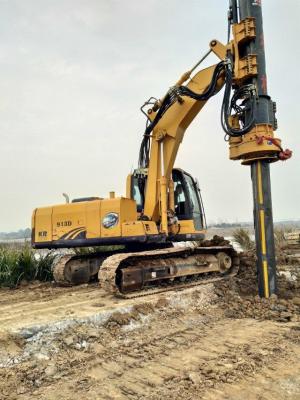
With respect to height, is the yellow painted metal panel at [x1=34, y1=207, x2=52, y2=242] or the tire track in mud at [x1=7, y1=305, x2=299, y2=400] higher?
the yellow painted metal panel at [x1=34, y1=207, x2=52, y2=242]

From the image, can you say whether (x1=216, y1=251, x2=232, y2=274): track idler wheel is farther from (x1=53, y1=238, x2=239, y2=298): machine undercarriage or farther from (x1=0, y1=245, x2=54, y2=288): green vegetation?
(x1=0, y1=245, x2=54, y2=288): green vegetation

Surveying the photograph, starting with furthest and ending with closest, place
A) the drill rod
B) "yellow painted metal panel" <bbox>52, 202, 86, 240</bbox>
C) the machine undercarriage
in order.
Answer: "yellow painted metal panel" <bbox>52, 202, 86, 240</bbox> < the drill rod < the machine undercarriage

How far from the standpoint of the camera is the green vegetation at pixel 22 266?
941cm

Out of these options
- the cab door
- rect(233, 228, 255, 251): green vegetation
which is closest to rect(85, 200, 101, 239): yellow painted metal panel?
the cab door

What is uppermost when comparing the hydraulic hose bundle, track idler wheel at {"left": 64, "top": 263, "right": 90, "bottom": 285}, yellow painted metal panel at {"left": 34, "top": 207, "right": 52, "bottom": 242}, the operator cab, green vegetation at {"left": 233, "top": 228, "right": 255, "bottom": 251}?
the hydraulic hose bundle

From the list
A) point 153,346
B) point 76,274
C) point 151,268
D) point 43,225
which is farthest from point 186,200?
point 153,346

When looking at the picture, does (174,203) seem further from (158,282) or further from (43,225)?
(43,225)

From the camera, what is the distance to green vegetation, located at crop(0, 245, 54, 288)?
30.9ft

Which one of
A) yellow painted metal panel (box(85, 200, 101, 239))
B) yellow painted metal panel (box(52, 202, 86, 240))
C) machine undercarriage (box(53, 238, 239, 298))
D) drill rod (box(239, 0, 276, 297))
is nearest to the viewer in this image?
machine undercarriage (box(53, 238, 239, 298))

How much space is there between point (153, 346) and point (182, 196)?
4.64m

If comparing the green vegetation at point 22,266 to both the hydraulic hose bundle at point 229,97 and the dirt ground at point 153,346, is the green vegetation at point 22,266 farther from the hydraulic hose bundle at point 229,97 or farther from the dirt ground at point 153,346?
the hydraulic hose bundle at point 229,97

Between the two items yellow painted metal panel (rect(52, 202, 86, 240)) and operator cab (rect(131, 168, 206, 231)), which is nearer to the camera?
yellow painted metal panel (rect(52, 202, 86, 240))

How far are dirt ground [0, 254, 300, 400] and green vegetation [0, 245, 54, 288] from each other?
1968mm

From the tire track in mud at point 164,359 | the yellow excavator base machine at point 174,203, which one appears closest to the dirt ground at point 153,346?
the tire track in mud at point 164,359
